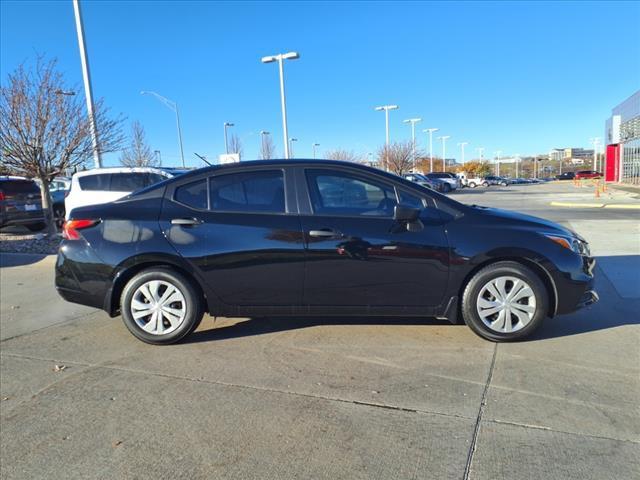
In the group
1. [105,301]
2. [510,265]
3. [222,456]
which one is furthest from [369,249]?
[105,301]

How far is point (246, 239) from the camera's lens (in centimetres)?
423

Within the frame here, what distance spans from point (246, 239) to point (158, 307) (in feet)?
3.32

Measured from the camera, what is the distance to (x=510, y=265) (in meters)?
4.11

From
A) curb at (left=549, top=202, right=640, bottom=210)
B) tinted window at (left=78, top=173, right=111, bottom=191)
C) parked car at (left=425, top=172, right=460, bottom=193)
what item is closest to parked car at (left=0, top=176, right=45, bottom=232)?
tinted window at (left=78, top=173, right=111, bottom=191)

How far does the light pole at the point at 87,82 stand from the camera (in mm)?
11602

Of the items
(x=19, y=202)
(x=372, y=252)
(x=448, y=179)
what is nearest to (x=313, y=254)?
(x=372, y=252)

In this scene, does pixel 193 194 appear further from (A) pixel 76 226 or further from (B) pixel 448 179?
(B) pixel 448 179

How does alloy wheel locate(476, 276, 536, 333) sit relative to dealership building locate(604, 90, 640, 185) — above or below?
below

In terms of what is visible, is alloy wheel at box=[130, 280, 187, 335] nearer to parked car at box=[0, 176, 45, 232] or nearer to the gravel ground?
the gravel ground

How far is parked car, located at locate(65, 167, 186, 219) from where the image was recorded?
11.0m

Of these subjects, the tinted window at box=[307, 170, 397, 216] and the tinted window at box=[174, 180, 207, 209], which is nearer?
the tinted window at box=[307, 170, 397, 216]

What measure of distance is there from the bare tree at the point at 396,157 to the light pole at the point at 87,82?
3664cm

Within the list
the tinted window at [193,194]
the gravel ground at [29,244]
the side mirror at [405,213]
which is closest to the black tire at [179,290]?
the tinted window at [193,194]

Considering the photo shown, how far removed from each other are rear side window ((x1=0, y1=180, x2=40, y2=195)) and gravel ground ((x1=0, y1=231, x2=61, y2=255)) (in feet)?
3.96
